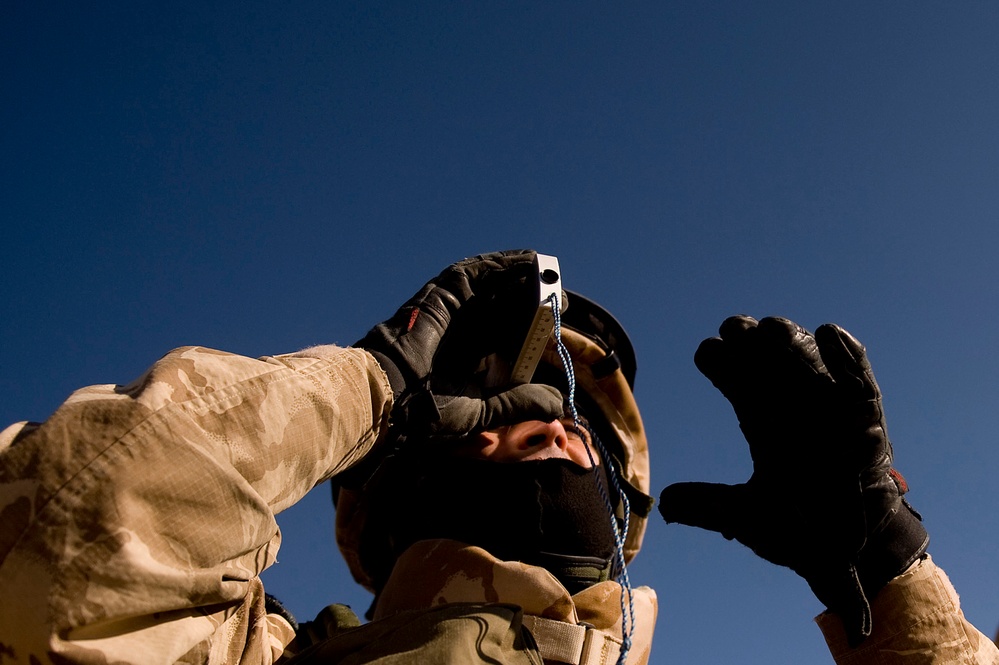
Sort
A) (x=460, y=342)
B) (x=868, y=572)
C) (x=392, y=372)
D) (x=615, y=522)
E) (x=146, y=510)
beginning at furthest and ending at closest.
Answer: (x=460, y=342) → (x=615, y=522) → (x=868, y=572) → (x=392, y=372) → (x=146, y=510)

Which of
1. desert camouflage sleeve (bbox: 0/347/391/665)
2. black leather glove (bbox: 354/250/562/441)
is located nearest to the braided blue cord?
black leather glove (bbox: 354/250/562/441)

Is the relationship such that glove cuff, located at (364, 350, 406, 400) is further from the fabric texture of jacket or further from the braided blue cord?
the braided blue cord

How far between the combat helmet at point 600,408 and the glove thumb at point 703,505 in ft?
2.54

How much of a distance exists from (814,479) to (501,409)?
3.93 feet

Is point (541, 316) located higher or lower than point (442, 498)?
higher

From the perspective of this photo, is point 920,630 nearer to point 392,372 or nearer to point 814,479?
point 814,479

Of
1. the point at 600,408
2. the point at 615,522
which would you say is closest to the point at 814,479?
the point at 615,522

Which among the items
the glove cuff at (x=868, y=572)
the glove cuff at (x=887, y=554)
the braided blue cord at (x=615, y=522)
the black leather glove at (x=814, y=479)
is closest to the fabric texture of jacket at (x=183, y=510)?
the braided blue cord at (x=615, y=522)

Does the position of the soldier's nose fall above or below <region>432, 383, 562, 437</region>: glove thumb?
below

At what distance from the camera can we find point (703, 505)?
2.74 meters

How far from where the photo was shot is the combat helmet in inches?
140

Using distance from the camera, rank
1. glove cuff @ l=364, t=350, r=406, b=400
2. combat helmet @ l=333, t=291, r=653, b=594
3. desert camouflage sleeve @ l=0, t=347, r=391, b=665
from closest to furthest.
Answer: desert camouflage sleeve @ l=0, t=347, r=391, b=665 < glove cuff @ l=364, t=350, r=406, b=400 < combat helmet @ l=333, t=291, r=653, b=594

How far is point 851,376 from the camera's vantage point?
8.18 feet

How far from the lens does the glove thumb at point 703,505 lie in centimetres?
274
